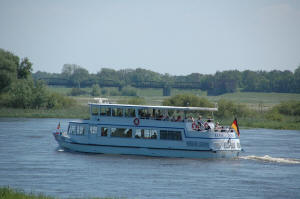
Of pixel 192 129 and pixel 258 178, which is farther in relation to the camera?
pixel 192 129

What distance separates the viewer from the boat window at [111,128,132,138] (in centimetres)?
4541

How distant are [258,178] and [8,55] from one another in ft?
250

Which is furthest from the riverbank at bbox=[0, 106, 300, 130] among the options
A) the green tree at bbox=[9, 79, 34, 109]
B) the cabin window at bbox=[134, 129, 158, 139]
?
the cabin window at bbox=[134, 129, 158, 139]

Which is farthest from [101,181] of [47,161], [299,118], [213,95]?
[213,95]

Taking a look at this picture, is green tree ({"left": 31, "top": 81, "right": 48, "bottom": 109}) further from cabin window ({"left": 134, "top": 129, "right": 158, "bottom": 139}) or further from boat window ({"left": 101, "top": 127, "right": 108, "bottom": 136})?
cabin window ({"left": 134, "top": 129, "right": 158, "bottom": 139})

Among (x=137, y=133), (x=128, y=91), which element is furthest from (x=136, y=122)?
(x=128, y=91)

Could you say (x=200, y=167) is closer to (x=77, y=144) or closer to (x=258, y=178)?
(x=258, y=178)

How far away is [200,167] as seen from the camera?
41.6m

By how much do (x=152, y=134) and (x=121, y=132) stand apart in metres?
2.35

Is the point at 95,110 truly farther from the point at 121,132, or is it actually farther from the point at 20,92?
the point at 20,92

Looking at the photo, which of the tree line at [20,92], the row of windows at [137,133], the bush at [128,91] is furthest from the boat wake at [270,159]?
the bush at [128,91]

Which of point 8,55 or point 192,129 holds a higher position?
point 8,55

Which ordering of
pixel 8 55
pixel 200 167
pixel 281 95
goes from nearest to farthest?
pixel 200 167, pixel 8 55, pixel 281 95

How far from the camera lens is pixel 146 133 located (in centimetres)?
4519
